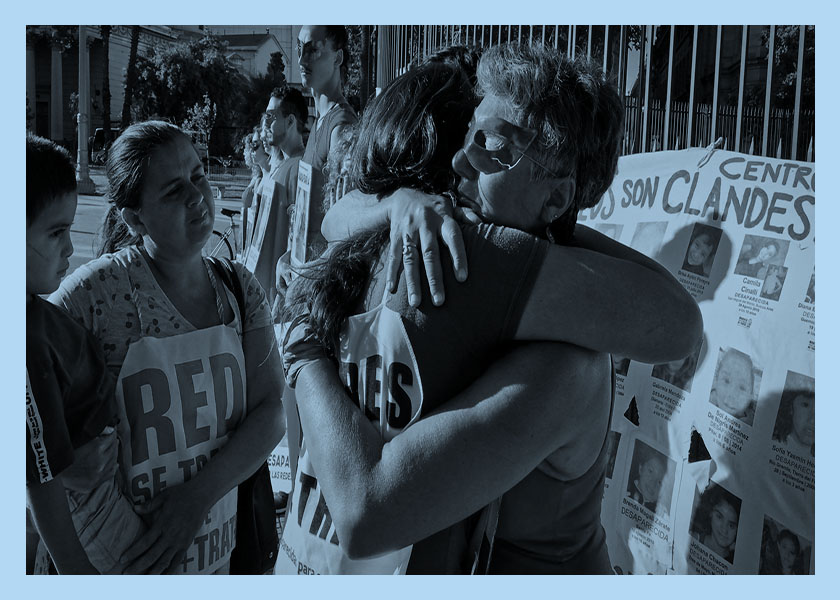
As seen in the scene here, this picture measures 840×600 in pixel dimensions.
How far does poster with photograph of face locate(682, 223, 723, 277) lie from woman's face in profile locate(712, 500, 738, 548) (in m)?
0.63

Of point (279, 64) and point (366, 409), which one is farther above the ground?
point (279, 64)

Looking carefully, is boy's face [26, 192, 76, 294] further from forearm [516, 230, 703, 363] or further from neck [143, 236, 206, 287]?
forearm [516, 230, 703, 363]

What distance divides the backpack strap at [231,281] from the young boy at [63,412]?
0.43m

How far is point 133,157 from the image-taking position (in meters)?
1.91

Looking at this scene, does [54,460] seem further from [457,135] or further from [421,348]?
[457,135]

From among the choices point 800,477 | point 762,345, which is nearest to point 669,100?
point 762,345

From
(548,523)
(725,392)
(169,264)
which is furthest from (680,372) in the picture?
(169,264)

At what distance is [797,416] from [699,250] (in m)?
0.55

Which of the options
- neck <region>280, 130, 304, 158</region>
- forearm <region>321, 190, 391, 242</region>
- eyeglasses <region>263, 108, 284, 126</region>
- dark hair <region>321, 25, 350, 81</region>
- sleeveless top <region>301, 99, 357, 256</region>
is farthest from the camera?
eyeglasses <region>263, 108, 284, 126</region>

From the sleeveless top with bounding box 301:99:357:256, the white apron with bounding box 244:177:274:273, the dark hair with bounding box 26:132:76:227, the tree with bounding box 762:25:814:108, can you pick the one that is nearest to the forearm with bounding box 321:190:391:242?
the dark hair with bounding box 26:132:76:227

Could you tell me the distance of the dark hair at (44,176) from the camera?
1550mm

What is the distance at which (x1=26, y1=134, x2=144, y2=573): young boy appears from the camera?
1477mm

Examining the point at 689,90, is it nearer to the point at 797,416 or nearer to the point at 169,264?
the point at 797,416

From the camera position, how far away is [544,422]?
3.44 ft
